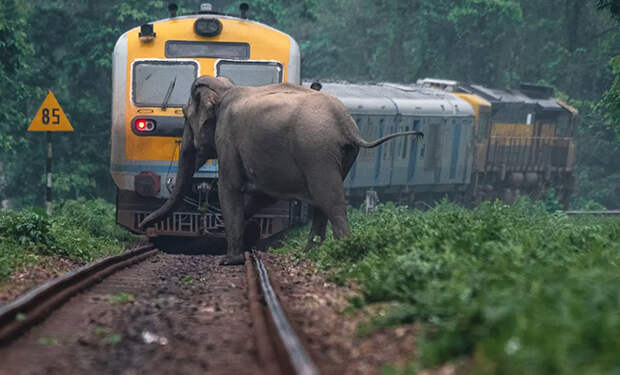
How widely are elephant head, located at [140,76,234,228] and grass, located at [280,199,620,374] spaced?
3.39m

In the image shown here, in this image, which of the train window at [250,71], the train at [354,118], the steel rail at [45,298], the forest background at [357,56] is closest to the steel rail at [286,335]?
the steel rail at [45,298]

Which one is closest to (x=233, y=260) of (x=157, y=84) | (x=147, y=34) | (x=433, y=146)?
(x=157, y=84)

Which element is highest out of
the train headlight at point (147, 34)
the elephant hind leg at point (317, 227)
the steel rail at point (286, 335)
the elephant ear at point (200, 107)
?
the train headlight at point (147, 34)

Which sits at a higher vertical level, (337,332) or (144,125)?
(144,125)

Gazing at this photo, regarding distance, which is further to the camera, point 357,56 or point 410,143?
point 357,56

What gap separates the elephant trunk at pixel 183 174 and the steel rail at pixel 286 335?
3772 mm

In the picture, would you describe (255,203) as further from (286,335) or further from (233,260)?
(286,335)

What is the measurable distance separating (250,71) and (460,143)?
485 inches

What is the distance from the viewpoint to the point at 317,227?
1136 centimetres

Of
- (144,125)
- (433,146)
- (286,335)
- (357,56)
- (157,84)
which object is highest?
(357,56)

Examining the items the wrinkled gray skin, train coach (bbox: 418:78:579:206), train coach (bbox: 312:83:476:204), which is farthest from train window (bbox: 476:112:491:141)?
the wrinkled gray skin

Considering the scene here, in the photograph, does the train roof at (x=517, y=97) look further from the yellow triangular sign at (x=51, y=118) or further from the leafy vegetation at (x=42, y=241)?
the leafy vegetation at (x=42, y=241)

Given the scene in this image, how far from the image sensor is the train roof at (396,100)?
20.4m

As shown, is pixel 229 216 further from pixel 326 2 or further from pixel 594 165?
pixel 326 2
